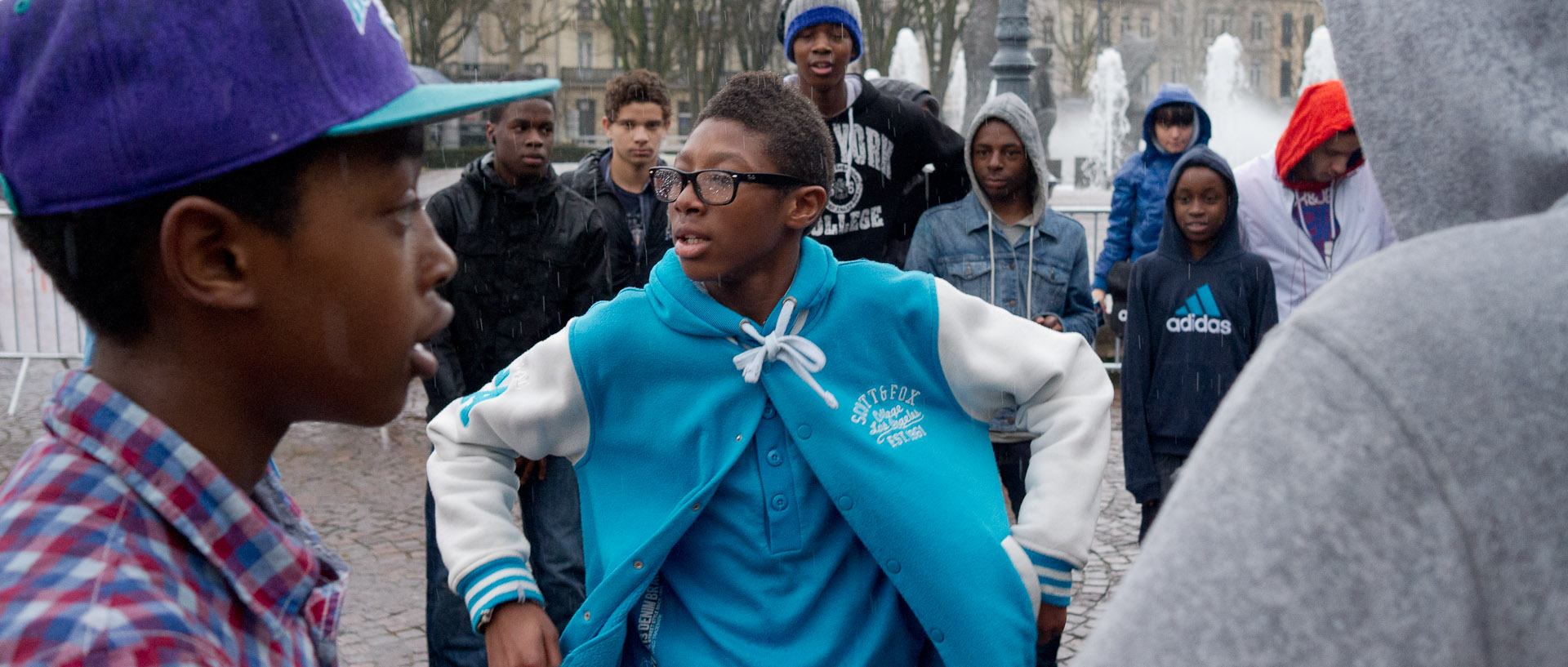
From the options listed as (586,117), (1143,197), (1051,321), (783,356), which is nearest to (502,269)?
(1051,321)

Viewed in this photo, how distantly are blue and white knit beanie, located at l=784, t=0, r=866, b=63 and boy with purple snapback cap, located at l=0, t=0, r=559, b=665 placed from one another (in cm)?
393

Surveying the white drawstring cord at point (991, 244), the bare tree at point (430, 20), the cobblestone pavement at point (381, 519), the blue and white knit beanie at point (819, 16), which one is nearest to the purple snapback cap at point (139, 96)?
the cobblestone pavement at point (381, 519)

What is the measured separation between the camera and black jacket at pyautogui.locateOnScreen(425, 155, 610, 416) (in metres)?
4.68

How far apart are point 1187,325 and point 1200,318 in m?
0.06

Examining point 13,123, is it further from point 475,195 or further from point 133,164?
point 475,195

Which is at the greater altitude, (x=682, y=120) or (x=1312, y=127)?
(x=682, y=120)

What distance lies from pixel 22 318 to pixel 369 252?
362 inches

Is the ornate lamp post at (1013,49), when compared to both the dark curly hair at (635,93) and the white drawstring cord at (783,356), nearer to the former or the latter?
the dark curly hair at (635,93)

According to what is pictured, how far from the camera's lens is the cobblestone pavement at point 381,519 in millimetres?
4891

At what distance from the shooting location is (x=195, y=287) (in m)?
1.20

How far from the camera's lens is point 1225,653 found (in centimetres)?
68

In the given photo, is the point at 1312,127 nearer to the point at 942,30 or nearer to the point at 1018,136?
the point at 1018,136

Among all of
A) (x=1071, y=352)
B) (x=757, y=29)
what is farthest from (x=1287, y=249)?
(x=757, y=29)

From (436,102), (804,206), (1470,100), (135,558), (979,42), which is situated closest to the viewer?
(1470,100)
